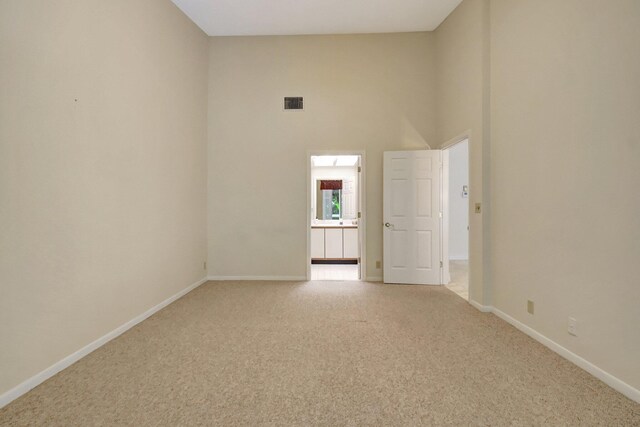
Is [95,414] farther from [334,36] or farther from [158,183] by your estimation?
[334,36]

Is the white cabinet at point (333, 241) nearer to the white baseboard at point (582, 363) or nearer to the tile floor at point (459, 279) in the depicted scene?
the tile floor at point (459, 279)

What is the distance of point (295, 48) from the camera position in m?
4.68

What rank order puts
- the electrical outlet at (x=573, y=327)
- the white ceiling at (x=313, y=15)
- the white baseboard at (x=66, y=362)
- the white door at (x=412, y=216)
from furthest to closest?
the white door at (x=412, y=216) < the white ceiling at (x=313, y=15) < the electrical outlet at (x=573, y=327) < the white baseboard at (x=66, y=362)

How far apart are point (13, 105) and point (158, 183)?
1576mm

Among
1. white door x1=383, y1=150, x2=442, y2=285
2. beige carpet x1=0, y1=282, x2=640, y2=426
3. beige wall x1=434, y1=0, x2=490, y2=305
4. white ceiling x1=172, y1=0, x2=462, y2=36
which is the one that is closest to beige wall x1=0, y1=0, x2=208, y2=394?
beige carpet x1=0, y1=282, x2=640, y2=426

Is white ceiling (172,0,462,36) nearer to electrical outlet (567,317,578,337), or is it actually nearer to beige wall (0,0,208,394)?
beige wall (0,0,208,394)

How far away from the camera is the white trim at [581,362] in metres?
1.84

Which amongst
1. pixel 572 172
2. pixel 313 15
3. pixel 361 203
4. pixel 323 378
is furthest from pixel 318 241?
pixel 572 172

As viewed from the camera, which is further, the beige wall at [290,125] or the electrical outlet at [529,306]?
the beige wall at [290,125]

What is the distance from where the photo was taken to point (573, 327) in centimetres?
226

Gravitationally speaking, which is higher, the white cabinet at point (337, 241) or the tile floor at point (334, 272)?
the white cabinet at point (337, 241)

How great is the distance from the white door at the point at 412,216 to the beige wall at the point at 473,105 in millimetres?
620

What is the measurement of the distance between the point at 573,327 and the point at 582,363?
0.25 metres

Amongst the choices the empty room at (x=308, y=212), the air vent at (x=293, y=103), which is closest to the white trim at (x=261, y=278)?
the empty room at (x=308, y=212)
